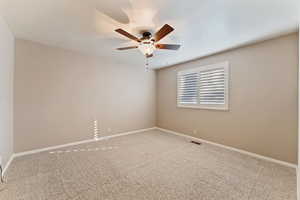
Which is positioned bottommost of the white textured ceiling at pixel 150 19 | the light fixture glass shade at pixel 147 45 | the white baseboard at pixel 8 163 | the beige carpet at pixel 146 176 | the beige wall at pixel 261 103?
the beige carpet at pixel 146 176

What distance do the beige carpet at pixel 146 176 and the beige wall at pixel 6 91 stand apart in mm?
354

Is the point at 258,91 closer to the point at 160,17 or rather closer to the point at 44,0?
the point at 160,17

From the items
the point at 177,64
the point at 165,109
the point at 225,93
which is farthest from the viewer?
Result: the point at 165,109

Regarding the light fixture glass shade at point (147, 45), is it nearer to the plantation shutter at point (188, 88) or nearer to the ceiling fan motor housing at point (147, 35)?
the ceiling fan motor housing at point (147, 35)

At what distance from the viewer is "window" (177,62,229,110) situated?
130 inches

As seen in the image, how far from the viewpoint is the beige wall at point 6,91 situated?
208cm

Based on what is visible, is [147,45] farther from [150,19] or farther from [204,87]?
[204,87]

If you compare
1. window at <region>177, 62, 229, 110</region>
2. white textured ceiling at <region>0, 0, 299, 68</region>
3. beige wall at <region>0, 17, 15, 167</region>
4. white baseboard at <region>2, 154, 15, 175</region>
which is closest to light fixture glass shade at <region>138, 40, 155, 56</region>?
white textured ceiling at <region>0, 0, 299, 68</region>

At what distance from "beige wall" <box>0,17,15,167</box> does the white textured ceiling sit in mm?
226

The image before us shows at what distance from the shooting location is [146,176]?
82.0 inches

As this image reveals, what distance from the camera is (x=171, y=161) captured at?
2.58 m

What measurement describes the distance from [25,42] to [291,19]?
4752 mm

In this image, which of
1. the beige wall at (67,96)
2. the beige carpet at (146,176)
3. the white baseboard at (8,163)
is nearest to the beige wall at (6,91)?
the white baseboard at (8,163)

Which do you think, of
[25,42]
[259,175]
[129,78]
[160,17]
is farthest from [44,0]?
[259,175]
